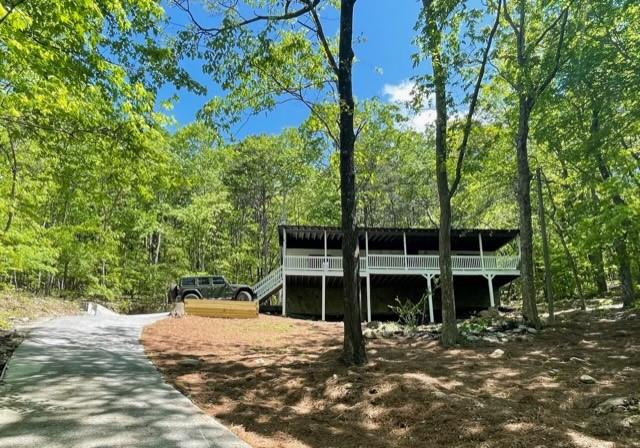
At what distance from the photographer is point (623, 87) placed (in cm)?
847

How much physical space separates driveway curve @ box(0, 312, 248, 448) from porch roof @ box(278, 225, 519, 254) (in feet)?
40.7

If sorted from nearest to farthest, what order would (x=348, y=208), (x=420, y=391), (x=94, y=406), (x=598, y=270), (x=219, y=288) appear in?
1. (x=94, y=406)
2. (x=420, y=391)
3. (x=348, y=208)
4. (x=219, y=288)
5. (x=598, y=270)

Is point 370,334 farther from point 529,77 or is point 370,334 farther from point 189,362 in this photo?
point 529,77

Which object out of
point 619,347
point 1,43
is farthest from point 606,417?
point 1,43

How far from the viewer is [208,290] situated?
17484mm

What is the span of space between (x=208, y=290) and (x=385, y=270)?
24.8 ft

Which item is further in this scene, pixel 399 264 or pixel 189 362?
pixel 399 264

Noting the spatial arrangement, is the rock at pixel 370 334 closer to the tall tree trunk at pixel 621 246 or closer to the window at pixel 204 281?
the tall tree trunk at pixel 621 246

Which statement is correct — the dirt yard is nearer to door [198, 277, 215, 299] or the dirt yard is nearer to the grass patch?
the grass patch

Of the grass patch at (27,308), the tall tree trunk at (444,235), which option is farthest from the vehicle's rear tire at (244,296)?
the tall tree trunk at (444,235)

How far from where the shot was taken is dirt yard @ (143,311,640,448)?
13.2 feet

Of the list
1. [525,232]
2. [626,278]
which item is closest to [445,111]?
[525,232]

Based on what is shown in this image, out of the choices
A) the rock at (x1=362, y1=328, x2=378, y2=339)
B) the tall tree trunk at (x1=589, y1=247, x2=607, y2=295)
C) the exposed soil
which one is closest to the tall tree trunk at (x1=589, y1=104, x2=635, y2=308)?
the tall tree trunk at (x1=589, y1=247, x2=607, y2=295)

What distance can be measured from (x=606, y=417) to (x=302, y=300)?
1750 centimetres
